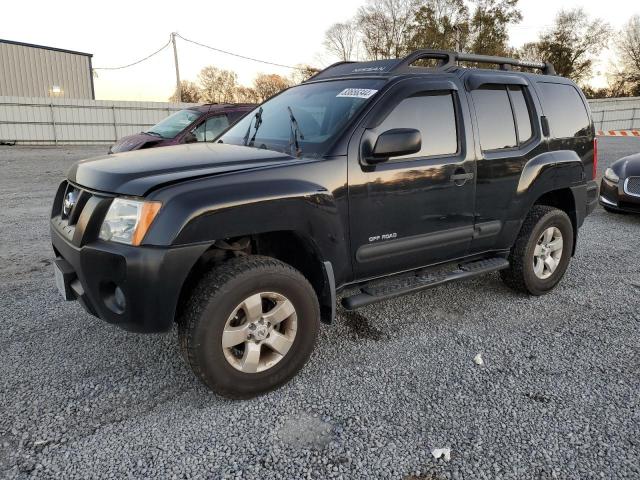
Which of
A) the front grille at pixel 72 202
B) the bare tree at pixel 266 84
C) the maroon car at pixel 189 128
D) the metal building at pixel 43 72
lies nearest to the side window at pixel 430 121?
the front grille at pixel 72 202

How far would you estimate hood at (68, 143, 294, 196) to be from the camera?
254cm

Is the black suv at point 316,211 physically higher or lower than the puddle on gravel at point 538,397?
higher

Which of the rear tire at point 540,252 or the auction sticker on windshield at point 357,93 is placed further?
the rear tire at point 540,252

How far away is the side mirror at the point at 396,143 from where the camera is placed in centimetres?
292

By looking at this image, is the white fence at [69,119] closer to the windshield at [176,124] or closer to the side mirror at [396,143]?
the windshield at [176,124]

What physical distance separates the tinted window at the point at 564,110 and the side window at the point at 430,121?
1233 mm

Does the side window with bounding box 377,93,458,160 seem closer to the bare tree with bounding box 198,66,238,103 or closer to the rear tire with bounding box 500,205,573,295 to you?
the rear tire with bounding box 500,205,573,295

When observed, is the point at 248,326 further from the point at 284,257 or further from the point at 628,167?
the point at 628,167

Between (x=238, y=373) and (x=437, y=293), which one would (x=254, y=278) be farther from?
(x=437, y=293)

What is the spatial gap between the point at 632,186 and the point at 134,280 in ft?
23.8

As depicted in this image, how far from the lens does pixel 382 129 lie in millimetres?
3143

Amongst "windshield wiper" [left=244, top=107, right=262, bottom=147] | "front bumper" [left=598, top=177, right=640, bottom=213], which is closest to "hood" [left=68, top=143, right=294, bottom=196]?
"windshield wiper" [left=244, top=107, right=262, bottom=147]

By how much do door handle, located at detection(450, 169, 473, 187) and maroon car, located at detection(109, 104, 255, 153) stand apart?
6.21m

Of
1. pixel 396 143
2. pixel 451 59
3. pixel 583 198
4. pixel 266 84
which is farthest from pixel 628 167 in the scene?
pixel 266 84
